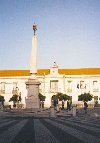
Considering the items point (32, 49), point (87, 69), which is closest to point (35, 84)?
point (32, 49)

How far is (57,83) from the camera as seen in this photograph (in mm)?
66000

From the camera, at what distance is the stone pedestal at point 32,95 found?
1282 inches

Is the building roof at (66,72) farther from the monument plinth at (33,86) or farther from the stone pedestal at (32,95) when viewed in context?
the stone pedestal at (32,95)

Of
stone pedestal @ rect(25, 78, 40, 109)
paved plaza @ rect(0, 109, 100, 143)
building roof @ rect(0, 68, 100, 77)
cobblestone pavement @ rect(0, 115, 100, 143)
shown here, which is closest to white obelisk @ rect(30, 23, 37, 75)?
stone pedestal @ rect(25, 78, 40, 109)

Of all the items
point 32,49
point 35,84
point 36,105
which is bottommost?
point 36,105

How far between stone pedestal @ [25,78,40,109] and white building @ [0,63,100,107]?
32257mm

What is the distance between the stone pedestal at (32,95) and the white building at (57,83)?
32257 millimetres

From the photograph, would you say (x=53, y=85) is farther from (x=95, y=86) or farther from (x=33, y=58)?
(x=33, y=58)

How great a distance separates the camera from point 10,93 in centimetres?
6762

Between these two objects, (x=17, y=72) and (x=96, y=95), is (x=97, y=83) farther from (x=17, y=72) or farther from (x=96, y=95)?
(x=17, y=72)

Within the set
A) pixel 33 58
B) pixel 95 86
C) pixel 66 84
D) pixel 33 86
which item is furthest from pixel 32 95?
pixel 95 86

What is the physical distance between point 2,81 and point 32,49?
35.9 meters

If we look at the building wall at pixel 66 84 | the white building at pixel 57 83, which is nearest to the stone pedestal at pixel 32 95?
the white building at pixel 57 83

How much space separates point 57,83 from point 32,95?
33258 millimetres
